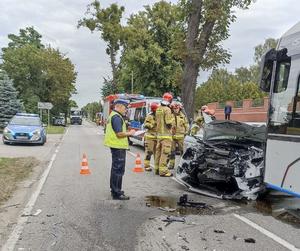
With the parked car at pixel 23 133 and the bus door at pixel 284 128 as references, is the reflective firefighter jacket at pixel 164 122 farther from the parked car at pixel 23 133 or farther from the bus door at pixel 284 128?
the parked car at pixel 23 133

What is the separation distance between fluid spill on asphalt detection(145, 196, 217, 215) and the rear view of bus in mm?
1219

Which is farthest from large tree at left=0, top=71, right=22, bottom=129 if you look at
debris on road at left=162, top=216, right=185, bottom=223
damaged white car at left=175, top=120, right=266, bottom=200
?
debris on road at left=162, top=216, right=185, bottom=223

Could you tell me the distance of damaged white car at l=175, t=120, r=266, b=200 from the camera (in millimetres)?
8492

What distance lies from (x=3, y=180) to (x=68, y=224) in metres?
4.50

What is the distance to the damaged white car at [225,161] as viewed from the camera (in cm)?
849

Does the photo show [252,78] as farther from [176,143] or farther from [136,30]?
[176,143]

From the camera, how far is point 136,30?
4709 cm

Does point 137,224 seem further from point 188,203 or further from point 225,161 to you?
point 225,161

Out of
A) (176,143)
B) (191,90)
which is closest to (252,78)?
(191,90)

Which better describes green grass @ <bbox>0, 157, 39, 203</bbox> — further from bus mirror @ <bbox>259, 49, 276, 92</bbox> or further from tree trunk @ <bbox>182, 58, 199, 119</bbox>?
tree trunk @ <bbox>182, 58, 199, 119</bbox>

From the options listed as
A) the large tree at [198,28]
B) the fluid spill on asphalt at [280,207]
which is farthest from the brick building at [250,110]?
the fluid spill on asphalt at [280,207]

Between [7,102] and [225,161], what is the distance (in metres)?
32.9

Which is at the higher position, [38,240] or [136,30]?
[136,30]

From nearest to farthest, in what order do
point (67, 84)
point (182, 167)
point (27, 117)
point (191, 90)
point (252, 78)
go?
point (182, 167)
point (191, 90)
point (27, 117)
point (67, 84)
point (252, 78)
